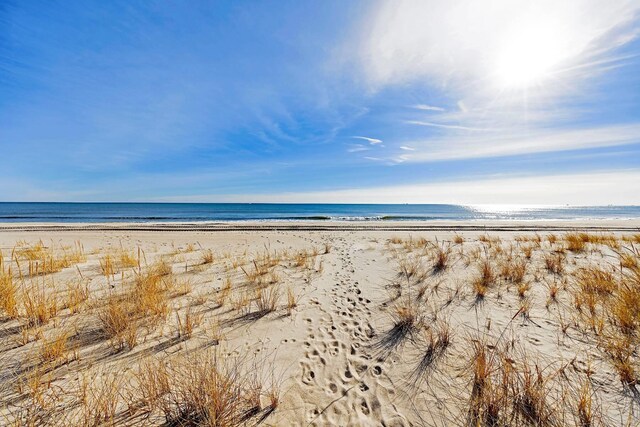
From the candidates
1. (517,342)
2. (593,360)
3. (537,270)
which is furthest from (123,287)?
(537,270)

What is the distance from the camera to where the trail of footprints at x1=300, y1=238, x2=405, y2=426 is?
8.13 feet

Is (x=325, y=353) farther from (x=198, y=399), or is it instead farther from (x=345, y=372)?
(x=198, y=399)

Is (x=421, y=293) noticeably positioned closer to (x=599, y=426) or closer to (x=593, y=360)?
(x=593, y=360)

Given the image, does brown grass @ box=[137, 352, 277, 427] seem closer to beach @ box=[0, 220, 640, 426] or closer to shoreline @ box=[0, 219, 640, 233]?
beach @ box=[0, 220, 640, 426]

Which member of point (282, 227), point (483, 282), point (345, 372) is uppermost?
point (282, 227)

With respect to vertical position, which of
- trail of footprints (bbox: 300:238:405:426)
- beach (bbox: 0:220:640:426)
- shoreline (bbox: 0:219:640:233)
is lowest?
trail of footprints (bbox: 300:238:405:426)

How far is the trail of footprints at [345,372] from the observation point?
2.48m

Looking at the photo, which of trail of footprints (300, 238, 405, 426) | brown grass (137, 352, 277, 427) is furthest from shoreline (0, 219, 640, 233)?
brown grass (137, 352, 277, 427)

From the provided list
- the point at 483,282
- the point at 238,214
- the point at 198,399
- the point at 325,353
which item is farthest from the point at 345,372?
the point at 238,214

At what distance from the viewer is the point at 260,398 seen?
2574mm

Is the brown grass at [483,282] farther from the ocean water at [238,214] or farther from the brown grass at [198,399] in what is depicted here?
the ocean water at [238,214]

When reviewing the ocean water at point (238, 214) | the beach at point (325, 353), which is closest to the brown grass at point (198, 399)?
the beach at point (325, 353)

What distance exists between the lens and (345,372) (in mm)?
3094

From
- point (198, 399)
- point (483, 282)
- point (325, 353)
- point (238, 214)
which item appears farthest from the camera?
point (238, 214)
